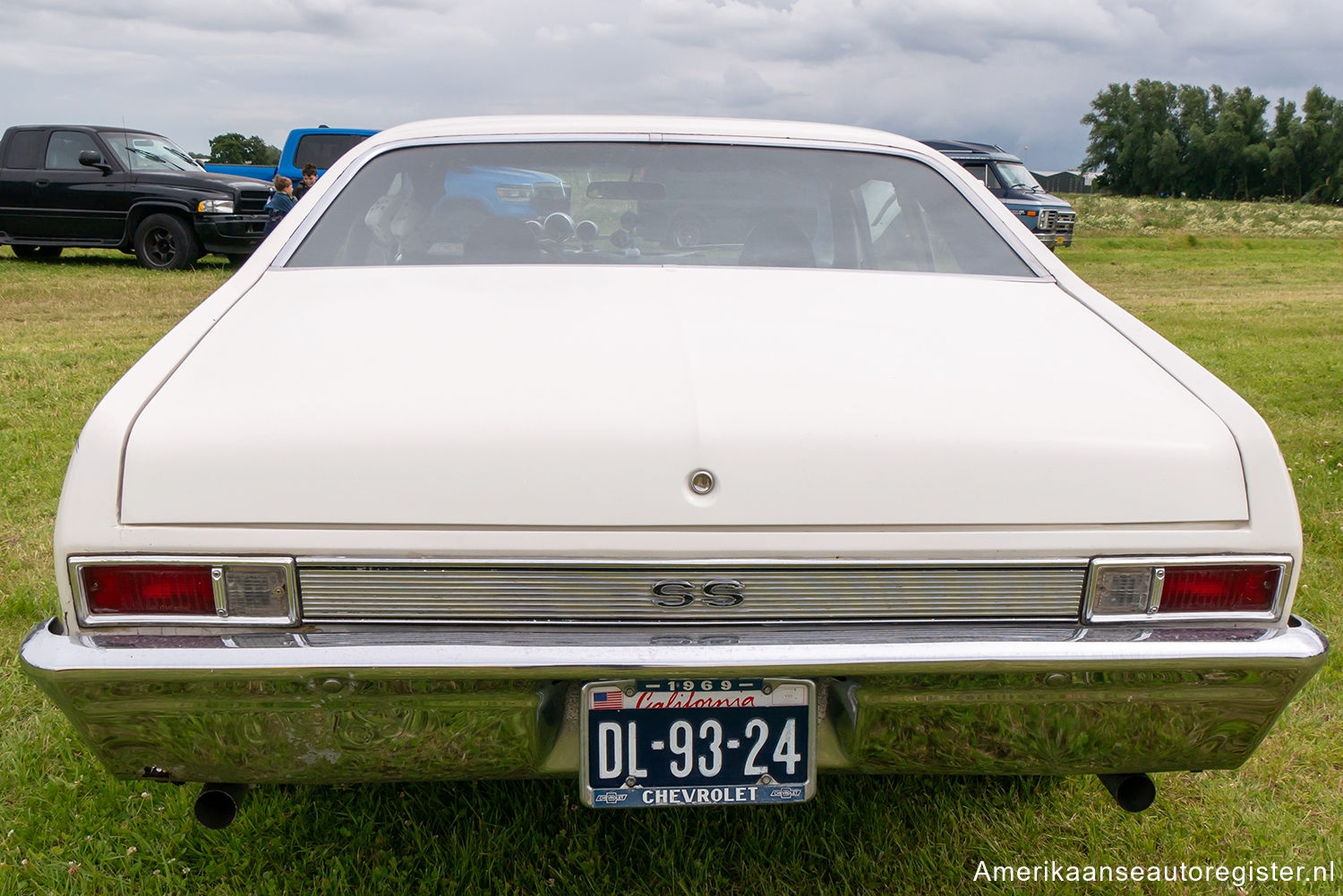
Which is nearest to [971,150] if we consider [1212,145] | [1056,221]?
[1056,221]

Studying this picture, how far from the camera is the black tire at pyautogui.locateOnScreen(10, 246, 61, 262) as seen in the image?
1359cm

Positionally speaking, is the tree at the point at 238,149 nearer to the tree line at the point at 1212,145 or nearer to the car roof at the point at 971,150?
the car roof at the point at 971,150

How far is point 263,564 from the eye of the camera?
4.98ft

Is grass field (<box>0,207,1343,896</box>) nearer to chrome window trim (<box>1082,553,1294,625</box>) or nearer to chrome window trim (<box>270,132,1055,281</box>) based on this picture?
chrome window trim (<box>1082,553,1294,625</box>)

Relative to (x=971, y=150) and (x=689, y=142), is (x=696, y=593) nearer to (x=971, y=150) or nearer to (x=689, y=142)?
(x=689, y=142)

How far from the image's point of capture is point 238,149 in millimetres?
56125

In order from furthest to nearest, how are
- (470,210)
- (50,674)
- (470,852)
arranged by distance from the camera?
(470,210)
(470,852)
(50,674)

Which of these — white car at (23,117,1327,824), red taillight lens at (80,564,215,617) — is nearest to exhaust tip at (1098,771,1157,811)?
white car at (23,117,1327,824)

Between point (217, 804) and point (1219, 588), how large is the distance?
1.63m

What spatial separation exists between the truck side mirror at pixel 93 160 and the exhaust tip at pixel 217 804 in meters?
11.8

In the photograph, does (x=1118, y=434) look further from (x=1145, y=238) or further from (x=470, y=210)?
(x=1145, y=238)

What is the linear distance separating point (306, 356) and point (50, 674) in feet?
2.04

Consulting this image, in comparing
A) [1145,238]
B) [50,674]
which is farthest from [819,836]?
[1145,238]

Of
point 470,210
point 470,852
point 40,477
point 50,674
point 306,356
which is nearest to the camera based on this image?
point 50,674
